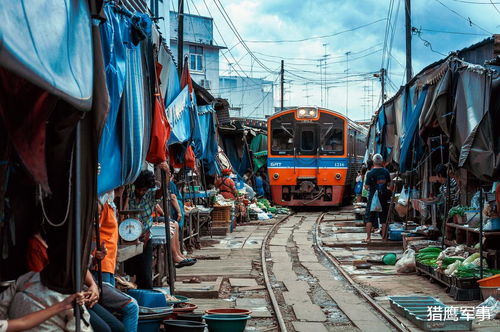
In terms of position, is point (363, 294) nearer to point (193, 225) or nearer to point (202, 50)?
point (193, 225)

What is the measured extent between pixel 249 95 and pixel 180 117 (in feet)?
152

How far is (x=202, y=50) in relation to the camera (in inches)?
1965

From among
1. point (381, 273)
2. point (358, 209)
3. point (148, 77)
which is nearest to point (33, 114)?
point (148, 77)

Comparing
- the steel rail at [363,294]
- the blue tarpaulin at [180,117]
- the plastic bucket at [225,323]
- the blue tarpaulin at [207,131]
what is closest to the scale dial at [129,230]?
the plastic bucket at [225,323]

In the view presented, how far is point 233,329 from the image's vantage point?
6695 mm

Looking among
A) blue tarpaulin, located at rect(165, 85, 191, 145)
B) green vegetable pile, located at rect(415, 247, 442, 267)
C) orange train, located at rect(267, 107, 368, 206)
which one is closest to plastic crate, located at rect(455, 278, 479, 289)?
green vegetable pile, located at rect(415, 247, 442, 267)

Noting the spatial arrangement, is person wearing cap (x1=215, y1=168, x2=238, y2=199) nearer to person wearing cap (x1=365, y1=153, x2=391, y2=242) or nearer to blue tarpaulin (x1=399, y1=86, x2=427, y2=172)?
person wearing cap (x1=365, y1=153, x2=391, y2=242)

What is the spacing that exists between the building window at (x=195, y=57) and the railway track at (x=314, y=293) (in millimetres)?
35502

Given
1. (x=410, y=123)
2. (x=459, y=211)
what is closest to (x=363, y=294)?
(x=459, y=211)

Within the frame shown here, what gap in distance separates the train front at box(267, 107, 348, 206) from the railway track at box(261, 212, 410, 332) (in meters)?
8.63

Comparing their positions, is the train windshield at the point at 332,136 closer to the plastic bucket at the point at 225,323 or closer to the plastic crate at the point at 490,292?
the plastic crate at the point at 490,292

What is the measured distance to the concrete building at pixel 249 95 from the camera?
55.6 meters

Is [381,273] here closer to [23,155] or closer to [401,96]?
[401,96]

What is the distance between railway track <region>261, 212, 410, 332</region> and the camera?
24.8 ft
